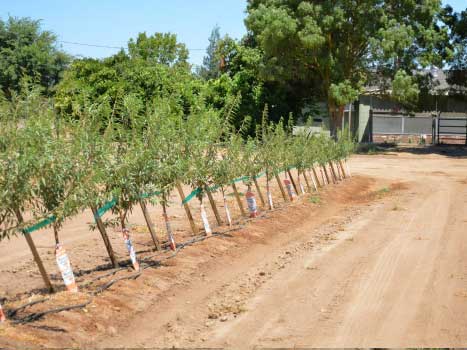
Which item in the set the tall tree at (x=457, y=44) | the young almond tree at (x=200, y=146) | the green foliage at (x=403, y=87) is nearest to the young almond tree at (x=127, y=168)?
the young almond tree at (x=200, y=146)

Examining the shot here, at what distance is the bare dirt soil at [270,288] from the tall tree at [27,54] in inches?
1196

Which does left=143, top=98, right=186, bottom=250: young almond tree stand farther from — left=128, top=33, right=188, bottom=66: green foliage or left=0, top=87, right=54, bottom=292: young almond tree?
left=128, top=33, right=188, bottom=66: green foliage

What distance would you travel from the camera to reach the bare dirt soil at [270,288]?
782 centimetres

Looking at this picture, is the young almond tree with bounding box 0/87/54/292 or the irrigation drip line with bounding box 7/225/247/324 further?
the irrigation drip line with bounding box 7/225/247/324

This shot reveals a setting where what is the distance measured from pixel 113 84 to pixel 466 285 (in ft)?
84.3

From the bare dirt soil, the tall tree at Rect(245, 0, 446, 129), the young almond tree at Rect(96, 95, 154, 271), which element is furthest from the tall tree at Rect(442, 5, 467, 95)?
the young almond tree at Rect(96, 95, 154, 271)

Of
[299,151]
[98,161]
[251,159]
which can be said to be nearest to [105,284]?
[98,161]

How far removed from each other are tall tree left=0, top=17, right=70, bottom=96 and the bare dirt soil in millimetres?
30369

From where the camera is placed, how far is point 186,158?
1203cm

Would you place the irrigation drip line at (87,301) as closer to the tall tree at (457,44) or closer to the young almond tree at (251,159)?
the young almond tree at (251,159)

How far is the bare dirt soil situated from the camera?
7.82 m

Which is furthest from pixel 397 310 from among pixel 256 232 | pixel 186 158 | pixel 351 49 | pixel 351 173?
pixel 351 49

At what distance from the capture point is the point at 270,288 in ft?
33.0

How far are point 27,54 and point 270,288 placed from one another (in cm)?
3940
